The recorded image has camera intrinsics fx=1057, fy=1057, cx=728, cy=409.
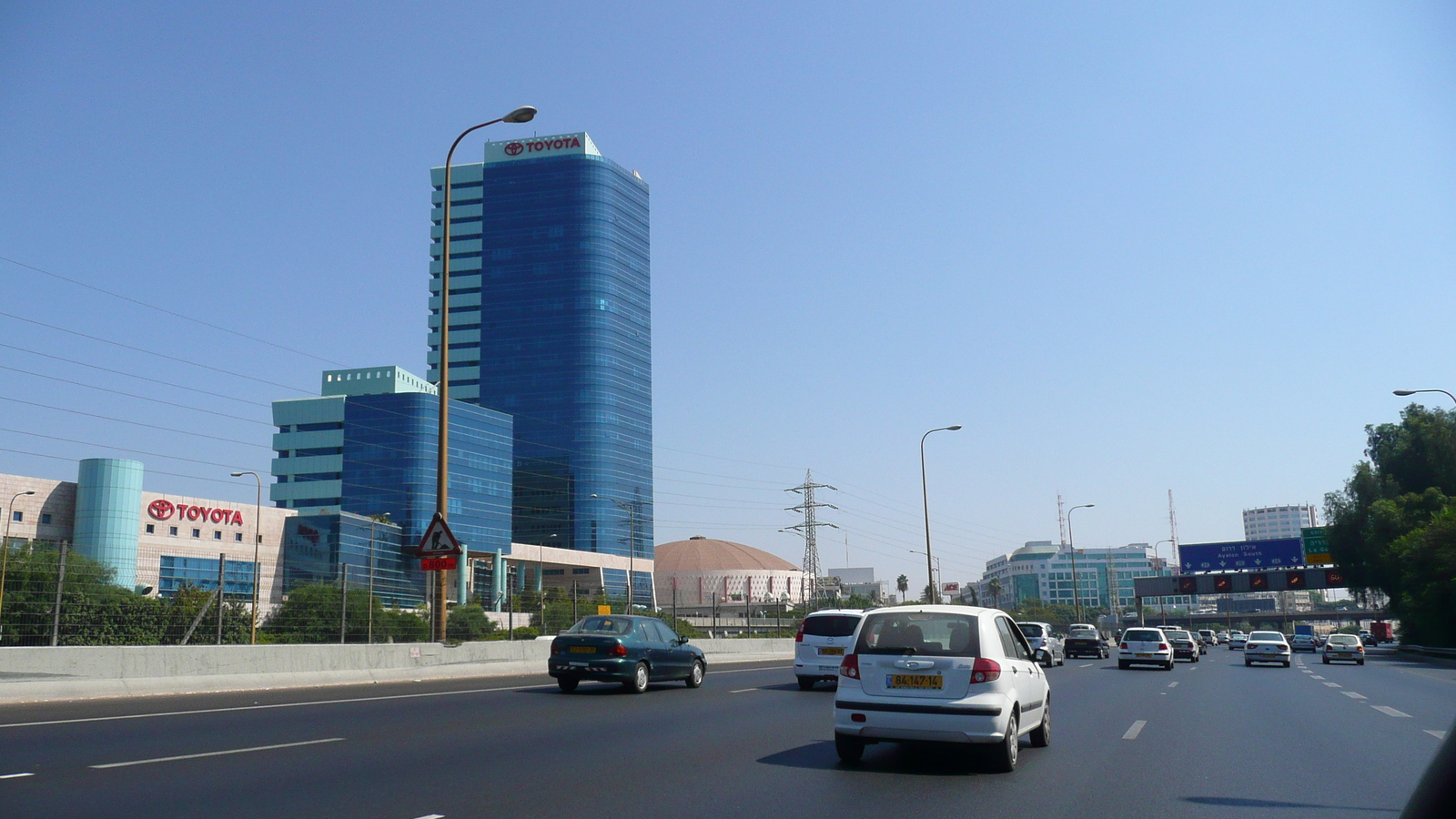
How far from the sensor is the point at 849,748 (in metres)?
11.0

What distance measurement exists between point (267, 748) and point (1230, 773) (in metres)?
9.78

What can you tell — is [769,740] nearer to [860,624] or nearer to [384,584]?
[860,624]

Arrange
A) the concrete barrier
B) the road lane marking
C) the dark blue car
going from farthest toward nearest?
the dark blue car, the concrete barrier, the road lane marking

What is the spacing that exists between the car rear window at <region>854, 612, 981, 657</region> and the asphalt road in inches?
A: 46.4

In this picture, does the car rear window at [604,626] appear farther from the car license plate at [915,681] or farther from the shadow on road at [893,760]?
the car license plate at [915,681]

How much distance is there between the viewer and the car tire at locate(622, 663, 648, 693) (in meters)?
21.2

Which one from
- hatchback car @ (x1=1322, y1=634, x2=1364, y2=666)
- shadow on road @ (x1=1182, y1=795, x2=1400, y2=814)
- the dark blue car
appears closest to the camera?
shadow on road @ (x1=1182, y1=795, x2=1400, y2=814)

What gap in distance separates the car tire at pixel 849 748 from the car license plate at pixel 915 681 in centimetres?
72

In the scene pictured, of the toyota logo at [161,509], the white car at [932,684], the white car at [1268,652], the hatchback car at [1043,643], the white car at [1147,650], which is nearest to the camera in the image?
the white car at [932,684]

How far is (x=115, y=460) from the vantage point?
3570 inches

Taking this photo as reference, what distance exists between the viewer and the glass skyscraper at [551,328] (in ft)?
560

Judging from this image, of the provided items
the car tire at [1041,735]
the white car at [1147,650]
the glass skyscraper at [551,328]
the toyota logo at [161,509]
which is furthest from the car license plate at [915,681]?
the glass skyscraper at [551,328]

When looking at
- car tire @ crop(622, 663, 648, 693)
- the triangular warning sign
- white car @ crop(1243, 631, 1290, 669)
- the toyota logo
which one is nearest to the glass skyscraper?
the toyota logo

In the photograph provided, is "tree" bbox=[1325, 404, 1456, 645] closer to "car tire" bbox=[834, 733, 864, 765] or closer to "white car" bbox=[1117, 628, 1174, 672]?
"white car" bbox=[1117, 628, 1174, 672]
